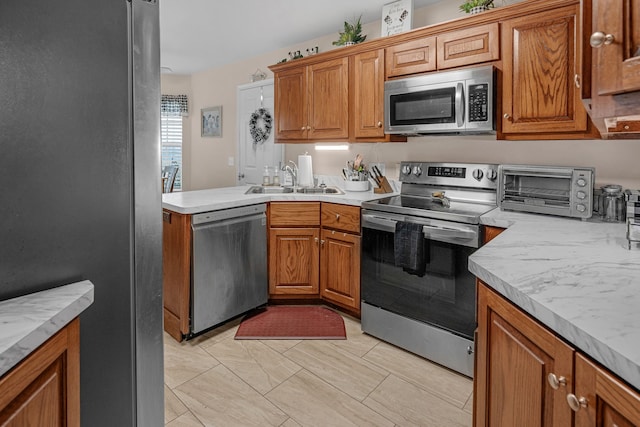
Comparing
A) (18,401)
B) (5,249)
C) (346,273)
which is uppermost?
(5,249)

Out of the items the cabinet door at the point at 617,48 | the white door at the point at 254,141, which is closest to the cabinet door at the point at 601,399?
the cabinet door at the point at 617,48

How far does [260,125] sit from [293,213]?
1.97 m

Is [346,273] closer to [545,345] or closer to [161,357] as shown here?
[161,357]

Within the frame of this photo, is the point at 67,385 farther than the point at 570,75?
No

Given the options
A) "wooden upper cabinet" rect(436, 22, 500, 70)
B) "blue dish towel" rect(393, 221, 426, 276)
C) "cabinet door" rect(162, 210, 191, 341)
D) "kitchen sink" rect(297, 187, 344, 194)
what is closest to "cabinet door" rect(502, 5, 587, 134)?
"wooden upper cabinet" rect(436, 22, 500, 70)

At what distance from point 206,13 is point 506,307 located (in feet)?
11.2

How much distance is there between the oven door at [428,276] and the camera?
2.14 meters

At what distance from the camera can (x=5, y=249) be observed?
795 mm

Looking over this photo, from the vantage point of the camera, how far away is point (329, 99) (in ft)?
10.5

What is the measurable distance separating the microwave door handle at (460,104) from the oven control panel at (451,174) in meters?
0.37

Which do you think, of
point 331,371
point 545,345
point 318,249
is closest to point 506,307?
point 545,345

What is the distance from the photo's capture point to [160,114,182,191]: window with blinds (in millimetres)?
5727

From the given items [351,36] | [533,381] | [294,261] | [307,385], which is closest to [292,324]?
[294,261]

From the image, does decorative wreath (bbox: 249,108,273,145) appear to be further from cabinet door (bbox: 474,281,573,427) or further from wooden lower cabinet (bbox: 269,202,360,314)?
cabinet door (bbox: 474,281,573,427)
